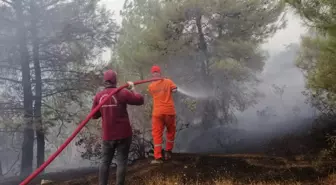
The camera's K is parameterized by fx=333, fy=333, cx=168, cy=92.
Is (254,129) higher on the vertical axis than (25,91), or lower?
lower

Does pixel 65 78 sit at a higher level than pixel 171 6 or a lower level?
lower

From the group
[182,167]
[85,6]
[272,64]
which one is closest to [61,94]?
[85,6]

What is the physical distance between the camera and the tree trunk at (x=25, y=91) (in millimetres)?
10375

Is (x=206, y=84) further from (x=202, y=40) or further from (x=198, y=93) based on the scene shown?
(x=202, y=40)

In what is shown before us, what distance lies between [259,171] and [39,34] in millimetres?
8611

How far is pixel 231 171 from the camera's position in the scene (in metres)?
5.64

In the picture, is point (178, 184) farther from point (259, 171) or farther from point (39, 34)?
point (39, 34)

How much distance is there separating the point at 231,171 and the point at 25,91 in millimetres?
8035

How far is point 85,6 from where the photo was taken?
37.6ft

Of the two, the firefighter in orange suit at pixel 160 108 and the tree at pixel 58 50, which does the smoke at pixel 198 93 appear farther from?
the firefighter in orange suit at pixel 160 108

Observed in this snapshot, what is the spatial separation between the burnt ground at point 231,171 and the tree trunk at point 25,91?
4.41m

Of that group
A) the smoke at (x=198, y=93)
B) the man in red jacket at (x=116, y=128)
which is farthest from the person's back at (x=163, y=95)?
the smoke at (x=198, y=93)

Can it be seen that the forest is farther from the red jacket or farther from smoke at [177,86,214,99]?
the red jacket

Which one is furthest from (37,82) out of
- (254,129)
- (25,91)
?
(254,129)
